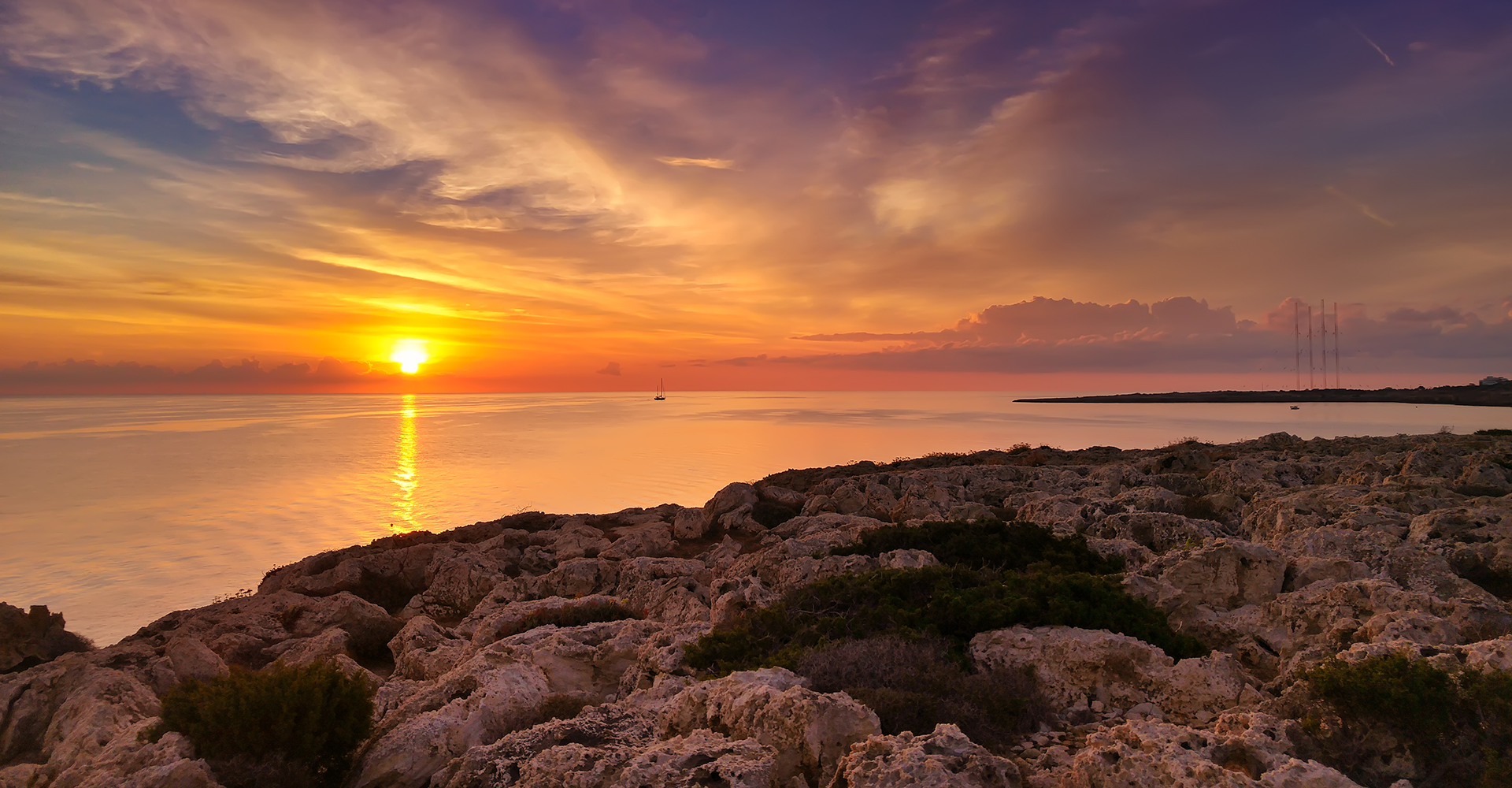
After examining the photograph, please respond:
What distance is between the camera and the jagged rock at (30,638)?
11.9m

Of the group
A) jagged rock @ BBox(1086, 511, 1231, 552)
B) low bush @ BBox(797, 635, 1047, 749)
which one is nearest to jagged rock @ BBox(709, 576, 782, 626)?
low bush @ BBox(797, 635, 1047, 749)

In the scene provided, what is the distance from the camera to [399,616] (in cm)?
1585

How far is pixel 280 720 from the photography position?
614 centimetres

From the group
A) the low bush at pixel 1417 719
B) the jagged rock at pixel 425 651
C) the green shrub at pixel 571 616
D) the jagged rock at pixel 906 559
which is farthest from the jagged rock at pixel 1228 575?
the jagged rock at pixel 425 651

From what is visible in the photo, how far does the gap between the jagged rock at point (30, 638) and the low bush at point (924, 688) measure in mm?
13872

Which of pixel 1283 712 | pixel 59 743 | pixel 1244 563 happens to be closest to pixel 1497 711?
pixel 1283 712

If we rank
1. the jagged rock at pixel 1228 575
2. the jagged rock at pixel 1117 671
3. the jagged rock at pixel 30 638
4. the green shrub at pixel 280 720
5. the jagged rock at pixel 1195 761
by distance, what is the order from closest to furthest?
the jagged rock at pixel 1195 761 → the green shrub at pixel 280 720 → the jagged rock at pixel 1117 671 → the jagged rock at pixel 1228 575 → the jagged rock at pixel 30 638

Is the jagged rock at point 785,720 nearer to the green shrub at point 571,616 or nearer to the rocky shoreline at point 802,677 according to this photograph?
the rocky shoreline at point 802,677

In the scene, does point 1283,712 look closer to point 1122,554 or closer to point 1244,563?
point 1244,563

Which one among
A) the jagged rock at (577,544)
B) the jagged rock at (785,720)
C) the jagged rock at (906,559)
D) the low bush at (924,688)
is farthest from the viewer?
the jagged rock at (577,544)

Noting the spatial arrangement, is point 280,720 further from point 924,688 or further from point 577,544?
point 577,544

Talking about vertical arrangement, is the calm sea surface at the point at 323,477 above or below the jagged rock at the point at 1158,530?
below

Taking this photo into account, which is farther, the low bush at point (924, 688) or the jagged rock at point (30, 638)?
the jagged rock at point (30, 638)

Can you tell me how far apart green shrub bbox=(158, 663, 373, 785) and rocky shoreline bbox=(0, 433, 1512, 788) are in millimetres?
238
